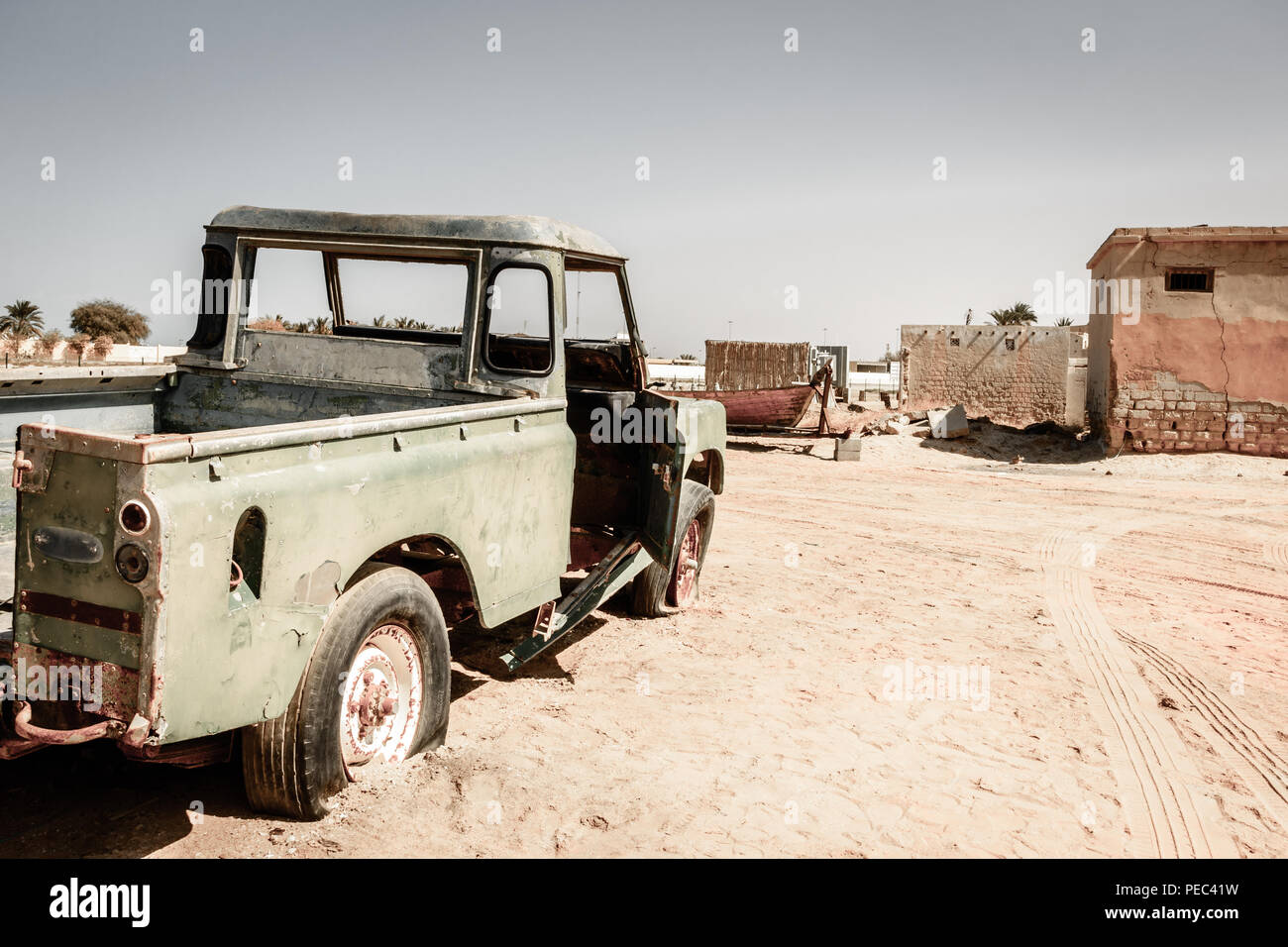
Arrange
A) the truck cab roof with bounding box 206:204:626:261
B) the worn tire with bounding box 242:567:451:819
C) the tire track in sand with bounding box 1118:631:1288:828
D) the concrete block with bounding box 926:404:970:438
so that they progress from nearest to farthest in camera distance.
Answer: the worn tire with bounding box 242:567:451:819 < the tire track in sand with bounding box 1118:631:1288:828 < the truck cab roof with bounding box 206:204:626:261 < the concrete block with bounding box 926:404:970:438

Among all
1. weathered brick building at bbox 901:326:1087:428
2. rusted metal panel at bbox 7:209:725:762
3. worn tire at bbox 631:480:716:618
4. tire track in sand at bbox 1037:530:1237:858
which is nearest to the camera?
rusted metal panel at bbox 7:209:725:762

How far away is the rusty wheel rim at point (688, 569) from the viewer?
21.4 ft

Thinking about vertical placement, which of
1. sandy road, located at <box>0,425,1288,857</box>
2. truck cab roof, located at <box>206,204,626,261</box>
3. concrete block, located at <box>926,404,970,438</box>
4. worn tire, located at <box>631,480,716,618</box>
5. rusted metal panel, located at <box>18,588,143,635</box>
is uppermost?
truck cab roof, located at <box>206,204,626,261</box>

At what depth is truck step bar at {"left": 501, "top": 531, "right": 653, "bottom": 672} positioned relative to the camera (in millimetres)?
4633

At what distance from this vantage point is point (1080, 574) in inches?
331

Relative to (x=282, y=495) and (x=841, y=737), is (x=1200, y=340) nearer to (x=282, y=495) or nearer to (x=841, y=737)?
(x=841, y=737)

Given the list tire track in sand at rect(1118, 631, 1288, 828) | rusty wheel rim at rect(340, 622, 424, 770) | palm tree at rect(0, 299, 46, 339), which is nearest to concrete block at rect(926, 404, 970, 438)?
tire track in sand at rect(1118, 631, 1288, 828)

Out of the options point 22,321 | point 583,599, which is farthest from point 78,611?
point 22,321

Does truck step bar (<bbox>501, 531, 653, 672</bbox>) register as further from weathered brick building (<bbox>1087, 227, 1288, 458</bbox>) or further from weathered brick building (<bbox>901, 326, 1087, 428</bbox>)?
weathered brick building (<bbox>901, 326, 1087, 428</bbox>)

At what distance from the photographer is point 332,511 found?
3.12 meters

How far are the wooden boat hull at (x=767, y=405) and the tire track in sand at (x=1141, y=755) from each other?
1297cm

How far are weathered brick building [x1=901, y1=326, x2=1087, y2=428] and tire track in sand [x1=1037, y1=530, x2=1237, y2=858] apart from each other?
60.2 ft

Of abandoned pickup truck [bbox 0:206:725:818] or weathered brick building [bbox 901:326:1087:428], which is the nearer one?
abandoned pickup truck [bbox 0:206:725:818]

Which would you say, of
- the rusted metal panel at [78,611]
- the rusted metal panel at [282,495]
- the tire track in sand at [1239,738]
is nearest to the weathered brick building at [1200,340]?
the tire track in sand at [1239,738]
